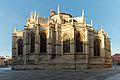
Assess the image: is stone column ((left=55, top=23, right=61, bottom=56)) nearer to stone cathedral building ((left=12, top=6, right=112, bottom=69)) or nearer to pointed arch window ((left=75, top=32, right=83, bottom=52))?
stone cathedral building ((left=12, top=6, right=112, bottom=69))

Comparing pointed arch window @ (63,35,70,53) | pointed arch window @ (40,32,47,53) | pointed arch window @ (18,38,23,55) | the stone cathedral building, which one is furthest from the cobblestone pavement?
pointed arch window @ (18,38,23,55)

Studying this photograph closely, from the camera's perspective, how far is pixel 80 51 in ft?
164

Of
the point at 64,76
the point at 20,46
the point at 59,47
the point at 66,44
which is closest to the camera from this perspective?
the point at 64,76

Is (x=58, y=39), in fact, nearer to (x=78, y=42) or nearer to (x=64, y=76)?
(x=78, y=42)

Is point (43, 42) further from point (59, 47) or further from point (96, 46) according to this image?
point (96, 46)

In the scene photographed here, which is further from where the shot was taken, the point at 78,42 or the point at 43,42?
the point at 43,42

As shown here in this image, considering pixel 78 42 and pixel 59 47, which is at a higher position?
pixel 78 42

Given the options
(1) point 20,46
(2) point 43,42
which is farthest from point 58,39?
(1) point 20,46

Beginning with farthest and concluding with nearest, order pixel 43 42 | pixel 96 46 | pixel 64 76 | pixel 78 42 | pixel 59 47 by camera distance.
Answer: pixel 96 46 < pixel 59 47 < pixel 43 42 < pixel 78 42 < pixel 64 76

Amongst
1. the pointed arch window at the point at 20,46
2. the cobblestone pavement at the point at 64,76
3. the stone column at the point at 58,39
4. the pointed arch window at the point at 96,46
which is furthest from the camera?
the pointed arch window at the point at 20,46

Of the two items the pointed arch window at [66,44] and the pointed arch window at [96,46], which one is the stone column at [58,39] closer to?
the pointed arch window at [66,44]

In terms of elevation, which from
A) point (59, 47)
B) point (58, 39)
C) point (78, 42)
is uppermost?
point (58, 39)

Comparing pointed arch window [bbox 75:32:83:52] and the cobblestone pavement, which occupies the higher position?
pointed arch window [bbox 75:32:83:52]

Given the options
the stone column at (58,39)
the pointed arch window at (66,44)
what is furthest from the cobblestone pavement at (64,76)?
the stone column at (58,39)
